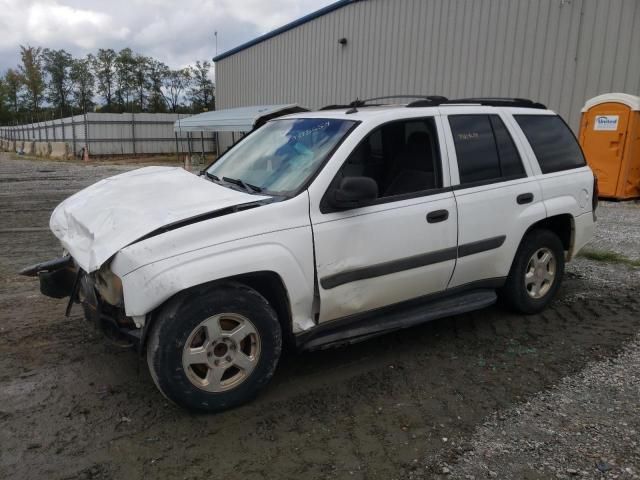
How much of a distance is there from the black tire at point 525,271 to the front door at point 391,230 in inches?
34.7

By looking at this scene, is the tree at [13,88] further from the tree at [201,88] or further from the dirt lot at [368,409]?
the dirt lot at [368,409]

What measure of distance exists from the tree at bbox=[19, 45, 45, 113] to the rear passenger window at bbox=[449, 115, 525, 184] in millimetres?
66749

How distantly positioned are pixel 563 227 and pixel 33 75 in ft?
221

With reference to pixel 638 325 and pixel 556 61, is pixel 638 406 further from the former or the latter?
pixel 556 61

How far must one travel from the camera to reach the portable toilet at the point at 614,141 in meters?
10.3

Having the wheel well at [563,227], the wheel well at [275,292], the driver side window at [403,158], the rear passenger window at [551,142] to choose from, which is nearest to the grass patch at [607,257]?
the wheel well at [563,227]

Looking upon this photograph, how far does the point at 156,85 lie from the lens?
5253 centimetres

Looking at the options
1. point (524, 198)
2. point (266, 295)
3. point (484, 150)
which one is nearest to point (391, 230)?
point (266, 295)

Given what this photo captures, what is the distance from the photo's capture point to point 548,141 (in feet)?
15.3

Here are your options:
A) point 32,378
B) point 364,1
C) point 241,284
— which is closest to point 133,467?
point 241,284

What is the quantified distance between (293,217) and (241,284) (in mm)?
511

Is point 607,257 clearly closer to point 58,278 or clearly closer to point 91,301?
point 91,301

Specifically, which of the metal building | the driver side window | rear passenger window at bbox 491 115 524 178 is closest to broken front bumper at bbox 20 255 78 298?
the driver side window

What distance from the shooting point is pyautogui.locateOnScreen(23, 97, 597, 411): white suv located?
9.71 feet
